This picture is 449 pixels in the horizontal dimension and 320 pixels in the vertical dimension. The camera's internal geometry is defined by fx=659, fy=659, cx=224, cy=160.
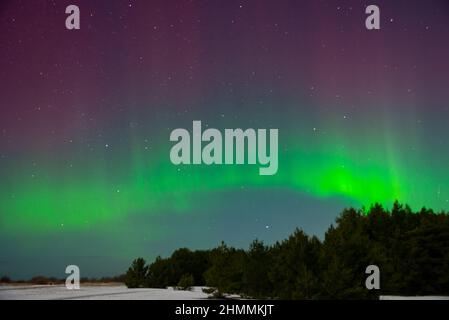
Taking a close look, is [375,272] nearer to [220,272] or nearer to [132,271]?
[220,272]

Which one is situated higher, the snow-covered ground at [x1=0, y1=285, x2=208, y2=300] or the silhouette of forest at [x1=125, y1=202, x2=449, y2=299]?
the silhouette of forest at [x1=125, y1=202, x2=449, y2=299]

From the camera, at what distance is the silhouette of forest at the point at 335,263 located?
58.1 ft

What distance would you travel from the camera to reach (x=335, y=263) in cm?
1752

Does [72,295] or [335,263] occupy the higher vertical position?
[335,263]

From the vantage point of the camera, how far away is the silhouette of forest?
17703mm

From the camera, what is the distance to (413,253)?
22578mm

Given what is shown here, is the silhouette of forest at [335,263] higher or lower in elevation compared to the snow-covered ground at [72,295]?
higher
